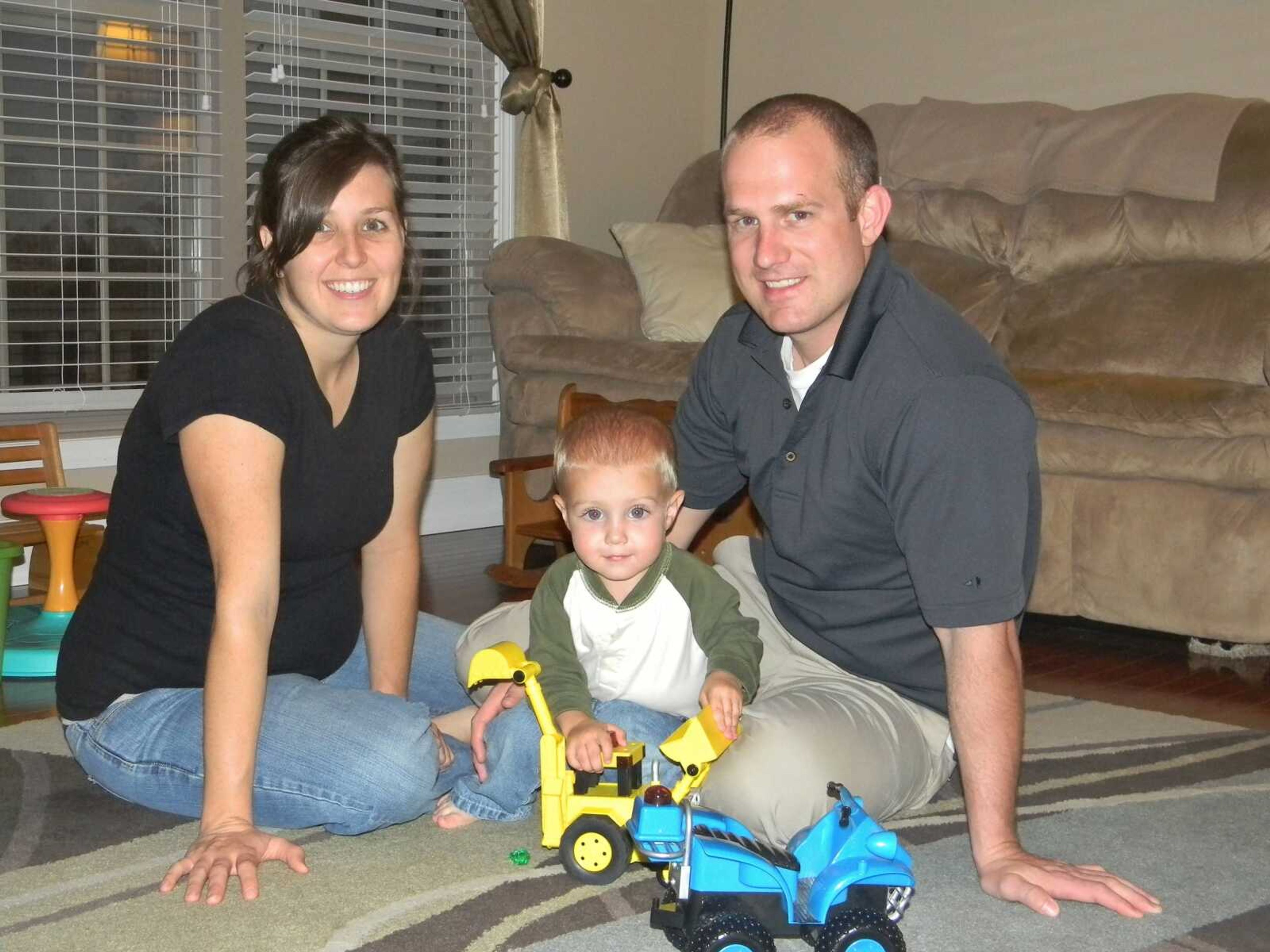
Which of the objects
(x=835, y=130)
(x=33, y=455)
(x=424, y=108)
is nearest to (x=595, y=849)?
(x=835, y=130)

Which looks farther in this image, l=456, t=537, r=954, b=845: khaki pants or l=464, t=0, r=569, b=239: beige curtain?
l=464, t=0, r=569, b=239: beige curtain

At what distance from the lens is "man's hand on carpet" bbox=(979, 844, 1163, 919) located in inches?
62.4

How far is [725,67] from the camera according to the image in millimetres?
5281

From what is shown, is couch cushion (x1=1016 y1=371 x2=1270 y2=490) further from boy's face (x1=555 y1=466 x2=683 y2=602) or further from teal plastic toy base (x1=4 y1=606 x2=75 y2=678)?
teal plastic toy base (x1=4 y1=606 x2=75 y2=678)

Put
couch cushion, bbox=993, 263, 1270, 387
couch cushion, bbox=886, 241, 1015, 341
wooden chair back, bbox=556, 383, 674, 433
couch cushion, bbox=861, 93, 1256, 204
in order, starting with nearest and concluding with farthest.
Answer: couch cushion, bbox=993, 263, 1270, 387, wooden chair back, bbox=556, 383, 674, 433, couch cushion, bbox=861, 93, 1256, 204, couch cushion, bbox=886, 241, 1015, 341

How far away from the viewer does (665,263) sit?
4.29 metres

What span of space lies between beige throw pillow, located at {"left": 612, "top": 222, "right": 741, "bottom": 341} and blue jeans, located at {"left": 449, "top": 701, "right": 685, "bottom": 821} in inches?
92.8

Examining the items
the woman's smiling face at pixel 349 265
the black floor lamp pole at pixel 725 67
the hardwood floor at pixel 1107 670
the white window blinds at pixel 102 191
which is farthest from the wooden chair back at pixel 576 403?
the black floor lamp pole at pixel 725 67

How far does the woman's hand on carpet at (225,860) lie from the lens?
1597mm

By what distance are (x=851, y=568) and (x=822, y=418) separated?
0.68ft

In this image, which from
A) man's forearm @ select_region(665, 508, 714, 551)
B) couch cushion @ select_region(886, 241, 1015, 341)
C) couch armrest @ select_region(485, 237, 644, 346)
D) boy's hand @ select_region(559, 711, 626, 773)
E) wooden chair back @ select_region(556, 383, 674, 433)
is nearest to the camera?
boy's hand @ select_region(559, 711, 626, 773)

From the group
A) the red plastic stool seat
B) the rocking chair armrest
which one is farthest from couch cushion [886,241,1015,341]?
the red plastic stool seat

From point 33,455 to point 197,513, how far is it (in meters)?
1.74

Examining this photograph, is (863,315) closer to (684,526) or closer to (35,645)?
(684,526)
